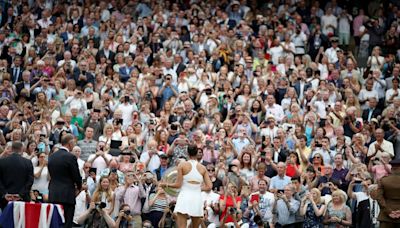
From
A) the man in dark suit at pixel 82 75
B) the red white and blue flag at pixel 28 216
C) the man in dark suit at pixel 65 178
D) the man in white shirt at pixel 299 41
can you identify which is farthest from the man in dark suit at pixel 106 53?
the red white and blue flag at pixel 28 216

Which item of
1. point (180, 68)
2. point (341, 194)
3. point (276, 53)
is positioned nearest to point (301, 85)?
point (276, 53)

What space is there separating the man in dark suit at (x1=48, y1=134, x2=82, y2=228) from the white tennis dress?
1.54m

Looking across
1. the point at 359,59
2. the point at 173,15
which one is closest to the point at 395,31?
the point at 359,59

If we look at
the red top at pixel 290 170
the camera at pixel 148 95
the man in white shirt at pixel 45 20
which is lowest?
the red top at pixel 290 170

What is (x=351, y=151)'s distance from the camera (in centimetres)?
2167

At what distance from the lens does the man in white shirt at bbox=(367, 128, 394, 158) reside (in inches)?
879

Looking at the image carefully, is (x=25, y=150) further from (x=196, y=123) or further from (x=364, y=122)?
(x=364, y=122)

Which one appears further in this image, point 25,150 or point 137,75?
point 137,75

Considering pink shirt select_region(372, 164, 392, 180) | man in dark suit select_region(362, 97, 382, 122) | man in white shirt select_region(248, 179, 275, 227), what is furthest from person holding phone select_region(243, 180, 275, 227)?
man in dark suit select_region(362, 97, 382, 122)

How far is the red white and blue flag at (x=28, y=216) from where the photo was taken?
49.0 feet

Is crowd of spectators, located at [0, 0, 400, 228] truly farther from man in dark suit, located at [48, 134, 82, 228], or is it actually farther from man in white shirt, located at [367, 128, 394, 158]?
man in dark suit, located at [48, 134, 82, 228]

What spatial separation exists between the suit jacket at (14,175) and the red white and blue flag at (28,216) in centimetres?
92

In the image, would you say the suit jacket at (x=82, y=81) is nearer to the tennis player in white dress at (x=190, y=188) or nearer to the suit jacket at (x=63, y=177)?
the suit jacket at (x=63, y=177)

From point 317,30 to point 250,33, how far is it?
190 centimetres
